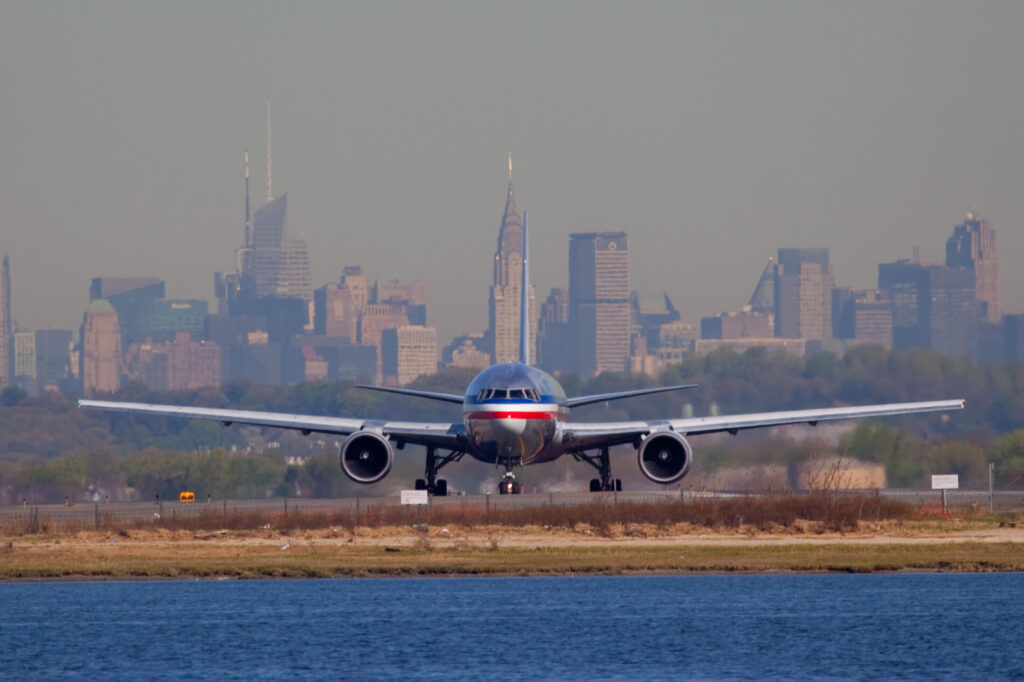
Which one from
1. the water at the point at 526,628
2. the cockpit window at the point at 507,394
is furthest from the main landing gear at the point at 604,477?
the water at the point at 526,628

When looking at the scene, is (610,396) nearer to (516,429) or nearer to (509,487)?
(516,429)

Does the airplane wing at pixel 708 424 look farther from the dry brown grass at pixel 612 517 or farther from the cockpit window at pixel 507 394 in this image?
the cockpit window at pixel 507 394

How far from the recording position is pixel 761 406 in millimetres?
110000

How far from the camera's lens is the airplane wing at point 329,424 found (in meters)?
64.4

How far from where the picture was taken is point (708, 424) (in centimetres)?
6650

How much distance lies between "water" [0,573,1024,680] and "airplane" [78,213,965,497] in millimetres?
9370

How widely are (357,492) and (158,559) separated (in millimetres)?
28507

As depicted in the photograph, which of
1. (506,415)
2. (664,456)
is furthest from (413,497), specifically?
(664,456)

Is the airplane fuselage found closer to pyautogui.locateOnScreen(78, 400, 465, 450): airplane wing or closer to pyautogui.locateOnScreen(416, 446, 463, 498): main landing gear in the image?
pyautogui.locateOnScreen(78, 400, 465, 450): airplane wing

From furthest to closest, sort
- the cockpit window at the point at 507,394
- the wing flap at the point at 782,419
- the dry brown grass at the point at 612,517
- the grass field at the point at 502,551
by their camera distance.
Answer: the wing flap at the point at 782,419
the dry brown grass at the point at 612,517
the cockpit window at the point at 507,394
the grass field at the point at 502,551

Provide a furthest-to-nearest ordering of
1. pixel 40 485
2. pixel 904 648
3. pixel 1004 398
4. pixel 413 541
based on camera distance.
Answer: pixel 1004 398, pixel 40 485, pixel 413 541, pixel 904 648

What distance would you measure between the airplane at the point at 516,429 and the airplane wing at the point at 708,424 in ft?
0.11

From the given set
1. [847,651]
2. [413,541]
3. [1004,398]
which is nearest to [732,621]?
[847,651]

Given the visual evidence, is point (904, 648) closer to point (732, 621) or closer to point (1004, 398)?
point (732, 621)
